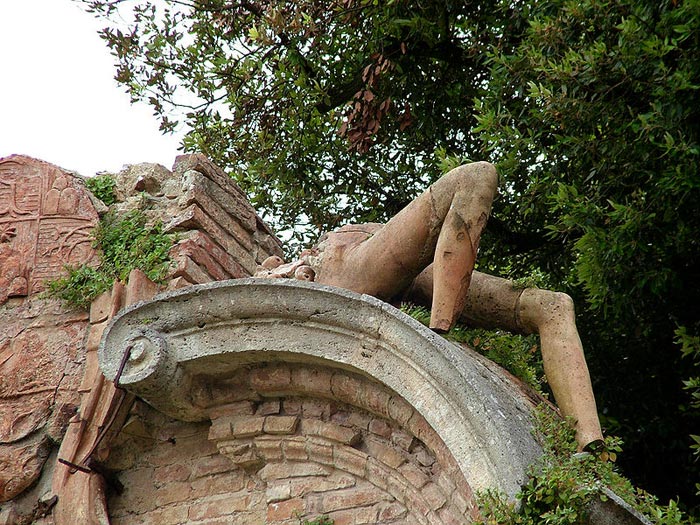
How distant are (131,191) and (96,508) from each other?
1.87 m

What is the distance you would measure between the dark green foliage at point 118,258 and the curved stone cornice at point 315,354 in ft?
2.33

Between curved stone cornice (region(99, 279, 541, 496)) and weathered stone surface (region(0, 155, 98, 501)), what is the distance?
24.5 inches

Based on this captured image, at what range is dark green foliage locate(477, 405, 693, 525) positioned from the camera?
4.63 m

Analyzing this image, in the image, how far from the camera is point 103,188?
22.5 feet

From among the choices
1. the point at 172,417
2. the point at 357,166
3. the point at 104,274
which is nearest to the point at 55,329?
the point at 104,274

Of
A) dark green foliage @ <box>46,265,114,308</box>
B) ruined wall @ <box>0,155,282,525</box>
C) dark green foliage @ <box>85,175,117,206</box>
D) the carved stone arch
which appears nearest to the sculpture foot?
the carved stone arch

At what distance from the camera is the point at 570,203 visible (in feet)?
21.3

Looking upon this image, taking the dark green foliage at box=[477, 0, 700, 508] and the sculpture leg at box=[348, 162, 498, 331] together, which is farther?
the dark green foliage at box=[477, 0, 700, 508]

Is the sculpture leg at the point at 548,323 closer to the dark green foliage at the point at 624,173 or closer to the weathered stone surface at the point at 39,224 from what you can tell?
the dark green foliage at the point at 624,173

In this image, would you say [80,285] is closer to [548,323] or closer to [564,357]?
[548,323]

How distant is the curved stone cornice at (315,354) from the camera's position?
4.92 meters

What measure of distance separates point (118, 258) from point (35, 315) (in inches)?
19.3

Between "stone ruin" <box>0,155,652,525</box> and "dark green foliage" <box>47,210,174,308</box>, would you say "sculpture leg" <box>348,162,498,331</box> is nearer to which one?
"stone ruin" <box>0,155,652,525</box>

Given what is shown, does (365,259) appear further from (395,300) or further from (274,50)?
(274,50)
